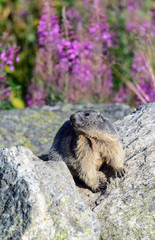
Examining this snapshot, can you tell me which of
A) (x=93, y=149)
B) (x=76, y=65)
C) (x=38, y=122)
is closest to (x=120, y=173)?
(x=93, y=149)

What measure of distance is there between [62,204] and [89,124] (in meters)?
1.01

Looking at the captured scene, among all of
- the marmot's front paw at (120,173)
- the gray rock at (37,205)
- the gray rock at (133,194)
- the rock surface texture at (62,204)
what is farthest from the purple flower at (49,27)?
the gray rock at (37,205)

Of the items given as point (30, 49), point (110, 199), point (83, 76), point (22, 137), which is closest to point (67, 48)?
point (83, 76)

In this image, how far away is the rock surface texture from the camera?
3.00 m

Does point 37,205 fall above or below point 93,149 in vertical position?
below

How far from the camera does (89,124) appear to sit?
12.7 feet

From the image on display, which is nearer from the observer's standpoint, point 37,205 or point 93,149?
point 37,205

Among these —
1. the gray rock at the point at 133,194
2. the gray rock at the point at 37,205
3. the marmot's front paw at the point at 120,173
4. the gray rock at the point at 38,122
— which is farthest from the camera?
the gray rock at the point at 38,122

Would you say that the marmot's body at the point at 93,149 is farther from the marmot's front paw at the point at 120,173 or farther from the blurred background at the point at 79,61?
the blurred background at the point at 79,61

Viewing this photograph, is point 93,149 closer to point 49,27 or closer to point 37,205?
point 37,205

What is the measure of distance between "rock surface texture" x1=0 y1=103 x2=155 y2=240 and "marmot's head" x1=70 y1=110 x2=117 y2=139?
435mm

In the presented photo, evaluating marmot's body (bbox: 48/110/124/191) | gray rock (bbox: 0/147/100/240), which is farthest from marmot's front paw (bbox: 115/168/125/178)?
gray rock (bbox: 0/147/100/240)

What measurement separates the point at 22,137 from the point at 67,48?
2.35m

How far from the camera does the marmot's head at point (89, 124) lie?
380 cm
